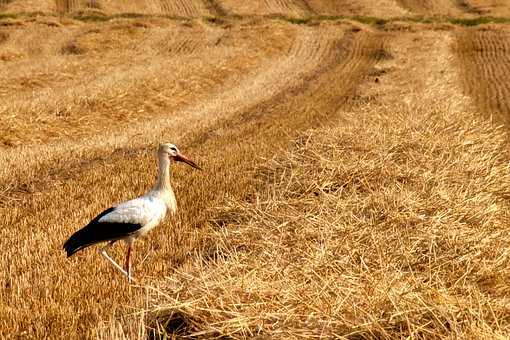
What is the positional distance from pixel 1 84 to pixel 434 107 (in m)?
12.0

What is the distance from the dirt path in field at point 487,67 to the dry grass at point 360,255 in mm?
9248

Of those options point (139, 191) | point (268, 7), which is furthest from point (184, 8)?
point (139, 191)

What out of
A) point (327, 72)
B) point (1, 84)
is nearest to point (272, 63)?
point (327, 72)

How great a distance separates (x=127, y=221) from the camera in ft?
15.5

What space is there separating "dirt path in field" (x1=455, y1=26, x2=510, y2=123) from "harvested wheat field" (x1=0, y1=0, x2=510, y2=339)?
0.75ft

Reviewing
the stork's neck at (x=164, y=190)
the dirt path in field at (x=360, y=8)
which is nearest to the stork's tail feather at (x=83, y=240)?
the stork's neck at (x=164, y=190)

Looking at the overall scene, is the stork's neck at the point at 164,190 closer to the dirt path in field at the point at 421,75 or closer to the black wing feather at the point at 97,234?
the black wing feather at the point at 97,234

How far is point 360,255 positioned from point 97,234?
2117 millimetres

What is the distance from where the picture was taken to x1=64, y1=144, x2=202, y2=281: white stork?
15.2 feet

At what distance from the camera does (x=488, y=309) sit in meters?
3.37

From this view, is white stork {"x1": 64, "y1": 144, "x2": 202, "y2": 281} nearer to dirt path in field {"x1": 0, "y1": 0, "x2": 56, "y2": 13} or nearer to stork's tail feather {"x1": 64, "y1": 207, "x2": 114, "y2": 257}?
stork's tail feather {"x1": 64, "y1": 207, "x2": 114, "y2": 257}

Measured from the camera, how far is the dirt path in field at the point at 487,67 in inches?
707

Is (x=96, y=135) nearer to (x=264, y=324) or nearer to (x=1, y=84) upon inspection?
(x=1, y=84)

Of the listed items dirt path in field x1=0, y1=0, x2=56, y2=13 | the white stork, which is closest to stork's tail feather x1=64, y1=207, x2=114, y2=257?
the white stork
